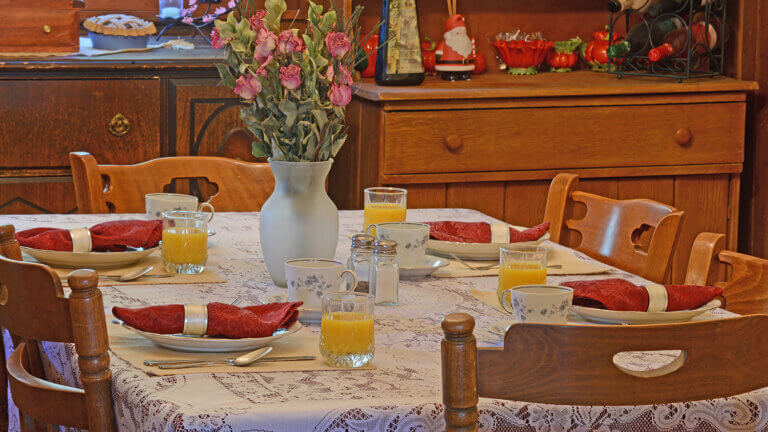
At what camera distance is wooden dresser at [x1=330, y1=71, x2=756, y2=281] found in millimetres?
2684

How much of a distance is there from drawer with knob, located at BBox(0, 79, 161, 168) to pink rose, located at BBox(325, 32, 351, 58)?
1.49 m

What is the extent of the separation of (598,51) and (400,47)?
72 centimetres

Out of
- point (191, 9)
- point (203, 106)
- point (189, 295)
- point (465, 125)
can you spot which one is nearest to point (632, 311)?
point (189, 295)

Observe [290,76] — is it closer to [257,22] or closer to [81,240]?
[257,22]

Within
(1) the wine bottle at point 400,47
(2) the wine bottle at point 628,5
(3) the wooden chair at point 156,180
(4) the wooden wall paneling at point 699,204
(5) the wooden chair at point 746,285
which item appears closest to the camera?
(5) the wooden chair at point 746,285

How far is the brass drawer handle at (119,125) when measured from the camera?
8.86 feet

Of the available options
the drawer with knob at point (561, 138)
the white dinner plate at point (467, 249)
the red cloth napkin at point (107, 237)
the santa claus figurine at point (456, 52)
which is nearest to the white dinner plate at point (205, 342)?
the red cloth napkin at point (107, 237)

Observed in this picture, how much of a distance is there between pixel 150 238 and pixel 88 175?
506 millimetres

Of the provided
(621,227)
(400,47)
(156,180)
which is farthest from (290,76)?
(400,47)

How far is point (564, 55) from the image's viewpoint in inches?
125

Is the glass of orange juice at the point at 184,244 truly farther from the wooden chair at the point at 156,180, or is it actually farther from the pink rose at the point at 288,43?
the wooden chair at the point at 156,180

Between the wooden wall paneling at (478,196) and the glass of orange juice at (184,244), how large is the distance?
4.34 ft

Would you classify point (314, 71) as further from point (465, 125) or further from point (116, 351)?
point (465, 125)

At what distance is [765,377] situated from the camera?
0.88 meters
